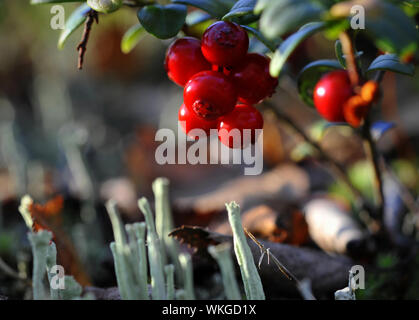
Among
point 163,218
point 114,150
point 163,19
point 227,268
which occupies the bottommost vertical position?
point 227,268

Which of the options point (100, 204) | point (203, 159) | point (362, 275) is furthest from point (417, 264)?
point (203, 159)

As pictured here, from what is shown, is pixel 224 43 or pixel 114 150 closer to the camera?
pixel 224 43

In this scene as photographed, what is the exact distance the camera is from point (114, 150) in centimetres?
264

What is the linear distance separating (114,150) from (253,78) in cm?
190

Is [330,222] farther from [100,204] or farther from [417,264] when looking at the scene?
[100,204]

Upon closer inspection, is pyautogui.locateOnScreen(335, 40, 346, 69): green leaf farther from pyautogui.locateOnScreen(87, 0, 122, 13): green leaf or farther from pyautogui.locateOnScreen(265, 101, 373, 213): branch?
pyautogui.locateOnScreen(87, 0, 122, 13): green leaf

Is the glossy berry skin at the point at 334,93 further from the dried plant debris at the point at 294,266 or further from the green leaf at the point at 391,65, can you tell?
the dried plant debris at the point at 294,266

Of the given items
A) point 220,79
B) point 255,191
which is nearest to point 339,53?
point 220,79

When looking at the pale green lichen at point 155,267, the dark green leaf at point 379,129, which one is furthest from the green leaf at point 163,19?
the dark green leaf at point 379,129

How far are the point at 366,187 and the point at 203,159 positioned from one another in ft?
3.79

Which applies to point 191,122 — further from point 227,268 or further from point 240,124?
point 227,268

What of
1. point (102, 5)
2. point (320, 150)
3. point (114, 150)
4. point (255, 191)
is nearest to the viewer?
point (102, 5)

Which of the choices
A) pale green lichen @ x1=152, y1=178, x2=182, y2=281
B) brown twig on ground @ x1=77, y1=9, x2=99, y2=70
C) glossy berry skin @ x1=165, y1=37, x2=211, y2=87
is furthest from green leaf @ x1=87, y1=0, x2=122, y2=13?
pale green lichen @ x1=152, y1=178, x2=182, y2=281

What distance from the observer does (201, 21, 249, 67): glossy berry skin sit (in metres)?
0.82
